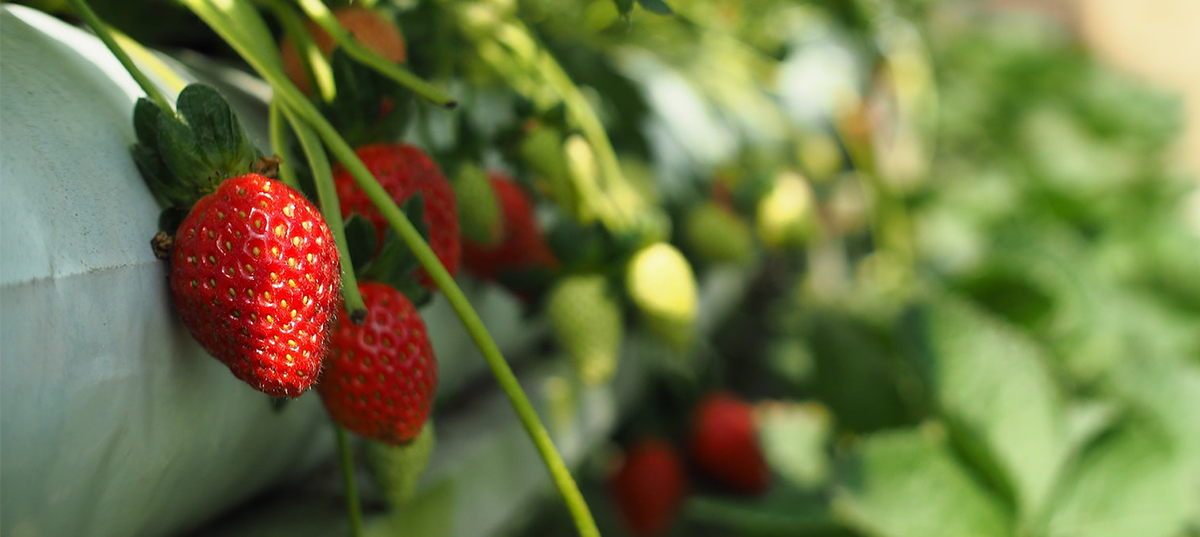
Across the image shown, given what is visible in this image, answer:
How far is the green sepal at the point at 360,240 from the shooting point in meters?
0.29

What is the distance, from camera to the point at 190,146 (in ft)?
0.85

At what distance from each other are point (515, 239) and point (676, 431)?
40cm

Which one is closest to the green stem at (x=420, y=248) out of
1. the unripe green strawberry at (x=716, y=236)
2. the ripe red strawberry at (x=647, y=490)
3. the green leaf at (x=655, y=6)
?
the green leaf at (x=655, y=6)

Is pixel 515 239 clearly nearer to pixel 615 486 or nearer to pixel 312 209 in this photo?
pixel 312 209

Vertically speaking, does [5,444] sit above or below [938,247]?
below

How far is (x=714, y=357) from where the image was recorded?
893mm

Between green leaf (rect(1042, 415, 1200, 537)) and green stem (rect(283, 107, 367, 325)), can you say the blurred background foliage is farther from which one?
green stem (rect(283, 107, 367, 325))

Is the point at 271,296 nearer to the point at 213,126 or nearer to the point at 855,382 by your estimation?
the point at 213,126

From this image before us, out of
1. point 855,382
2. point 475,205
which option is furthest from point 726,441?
point 475,205

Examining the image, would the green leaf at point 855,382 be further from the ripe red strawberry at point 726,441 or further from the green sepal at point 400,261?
the green sepal at point 400,261

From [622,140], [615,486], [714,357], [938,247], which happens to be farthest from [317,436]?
[938,247]

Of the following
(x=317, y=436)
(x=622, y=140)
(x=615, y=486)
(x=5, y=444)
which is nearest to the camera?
(x=5, y=444)

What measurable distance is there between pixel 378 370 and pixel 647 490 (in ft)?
1.58

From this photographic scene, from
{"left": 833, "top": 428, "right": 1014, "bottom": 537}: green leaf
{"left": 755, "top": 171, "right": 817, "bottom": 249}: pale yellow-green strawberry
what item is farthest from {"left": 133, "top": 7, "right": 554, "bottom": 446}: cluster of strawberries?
{"left": 755, "top": 171, "right": 817, "bottom": 249}: pale yellow-green strawberry
